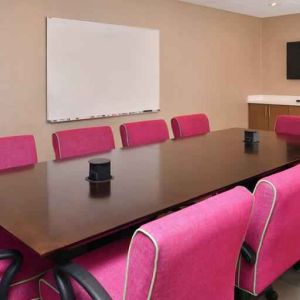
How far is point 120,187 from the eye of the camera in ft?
6.11

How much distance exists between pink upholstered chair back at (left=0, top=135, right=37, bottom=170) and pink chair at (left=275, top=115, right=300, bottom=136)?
2373 mm

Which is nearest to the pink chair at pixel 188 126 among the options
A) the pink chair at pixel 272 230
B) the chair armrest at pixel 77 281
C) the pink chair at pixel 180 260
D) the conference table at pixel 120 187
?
the conference table at pixel 120 187

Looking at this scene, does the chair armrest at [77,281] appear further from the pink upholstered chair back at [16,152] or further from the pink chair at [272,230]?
the pink upholstered chair back at [16,152]

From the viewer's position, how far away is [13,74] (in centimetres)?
386

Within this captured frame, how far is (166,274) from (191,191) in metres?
0.75

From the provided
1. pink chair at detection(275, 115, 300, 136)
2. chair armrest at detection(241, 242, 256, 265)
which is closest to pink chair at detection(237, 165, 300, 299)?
chair armrest at detection(241, 242, 256, 265)

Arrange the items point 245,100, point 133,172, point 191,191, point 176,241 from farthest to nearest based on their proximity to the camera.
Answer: point 245,100, point 133,172, point 191,191, point 176,241

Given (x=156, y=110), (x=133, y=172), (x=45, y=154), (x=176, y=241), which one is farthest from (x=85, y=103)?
(x=176, y=241)

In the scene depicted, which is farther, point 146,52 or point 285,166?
point 146,52

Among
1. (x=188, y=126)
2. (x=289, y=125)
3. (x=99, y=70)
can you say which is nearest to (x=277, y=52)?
(x=289, y=125)

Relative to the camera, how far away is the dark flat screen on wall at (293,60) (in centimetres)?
649

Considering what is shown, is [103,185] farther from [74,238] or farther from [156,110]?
[156,110]

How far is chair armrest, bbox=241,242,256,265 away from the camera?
62.5 inches

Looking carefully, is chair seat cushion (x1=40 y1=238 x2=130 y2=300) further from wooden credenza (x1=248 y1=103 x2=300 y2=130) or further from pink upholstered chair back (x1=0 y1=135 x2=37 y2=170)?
→ wooden credenza (x1=248 y1=103 x2=300 y2=130)
